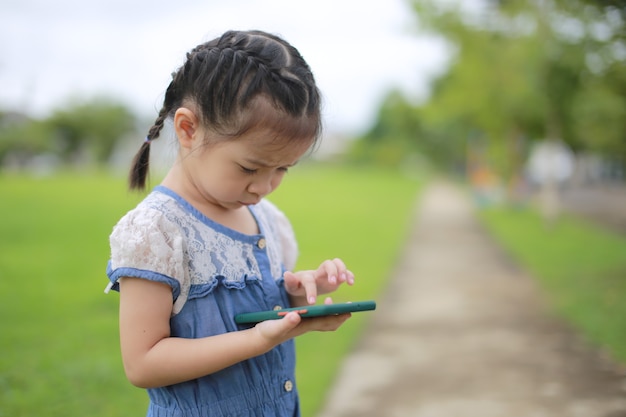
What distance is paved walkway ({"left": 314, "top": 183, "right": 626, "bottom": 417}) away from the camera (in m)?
3.54

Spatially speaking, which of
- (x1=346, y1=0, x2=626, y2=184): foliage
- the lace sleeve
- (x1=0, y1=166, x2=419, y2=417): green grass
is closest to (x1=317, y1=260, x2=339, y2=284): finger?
the lace sleeve

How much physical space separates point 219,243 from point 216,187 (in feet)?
0.47

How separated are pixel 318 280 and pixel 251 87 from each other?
511mm

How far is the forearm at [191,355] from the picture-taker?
131cm

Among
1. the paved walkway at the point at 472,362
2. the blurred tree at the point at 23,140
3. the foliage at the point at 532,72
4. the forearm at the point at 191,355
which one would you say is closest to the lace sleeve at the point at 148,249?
the forearm at the point at 191,355

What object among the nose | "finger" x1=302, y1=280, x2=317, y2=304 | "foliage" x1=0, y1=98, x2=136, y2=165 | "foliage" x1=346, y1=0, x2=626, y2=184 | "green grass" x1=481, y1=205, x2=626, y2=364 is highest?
"foliage" x1=0, y1=98, x2=136, y2=165

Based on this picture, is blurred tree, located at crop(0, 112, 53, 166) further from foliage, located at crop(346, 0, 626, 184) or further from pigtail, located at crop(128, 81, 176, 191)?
pigtail, located at crop(128, 81, 176, 191)

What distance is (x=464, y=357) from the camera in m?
4.49

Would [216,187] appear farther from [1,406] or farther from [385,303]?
[385,303]

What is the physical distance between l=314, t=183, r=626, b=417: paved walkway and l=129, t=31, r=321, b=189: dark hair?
7.99ft

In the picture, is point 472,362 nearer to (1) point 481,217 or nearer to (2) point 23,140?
(1) point 481,217

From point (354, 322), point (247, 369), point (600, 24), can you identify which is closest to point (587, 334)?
point (354, 322)

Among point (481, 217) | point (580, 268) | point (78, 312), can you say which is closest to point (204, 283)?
point (78, 312)

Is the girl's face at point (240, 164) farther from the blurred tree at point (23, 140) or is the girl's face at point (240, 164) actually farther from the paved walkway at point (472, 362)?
the blurred tree at point (23, 140)
